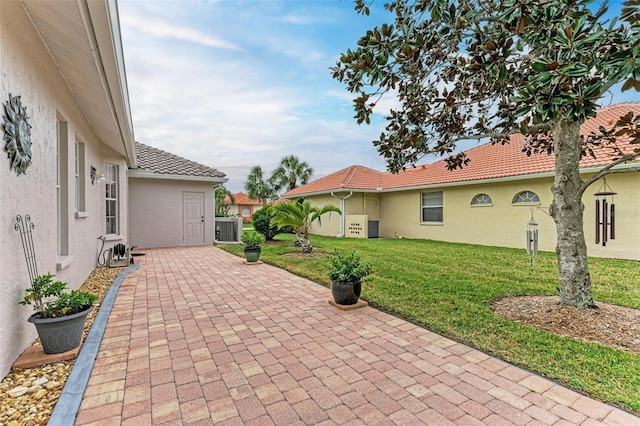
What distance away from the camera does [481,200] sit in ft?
41.5

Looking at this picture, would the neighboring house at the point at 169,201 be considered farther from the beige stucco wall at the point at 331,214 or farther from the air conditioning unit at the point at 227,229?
the beige stucco wall at the point at 331,214

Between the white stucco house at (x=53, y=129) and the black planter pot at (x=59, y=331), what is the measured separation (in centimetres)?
20

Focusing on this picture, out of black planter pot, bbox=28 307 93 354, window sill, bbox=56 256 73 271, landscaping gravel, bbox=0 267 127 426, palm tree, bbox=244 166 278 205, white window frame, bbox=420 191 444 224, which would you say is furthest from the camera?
palm tree, bbox=244 166 278 205

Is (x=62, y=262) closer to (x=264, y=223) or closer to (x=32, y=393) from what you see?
(x=32, y=393)

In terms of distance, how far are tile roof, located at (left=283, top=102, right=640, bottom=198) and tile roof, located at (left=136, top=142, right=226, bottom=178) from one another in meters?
6.79

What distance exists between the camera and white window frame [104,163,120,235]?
887 centimetres

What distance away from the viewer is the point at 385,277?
676 centimetres

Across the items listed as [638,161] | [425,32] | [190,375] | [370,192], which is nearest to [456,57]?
[425,32]

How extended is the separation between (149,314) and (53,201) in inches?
78.2

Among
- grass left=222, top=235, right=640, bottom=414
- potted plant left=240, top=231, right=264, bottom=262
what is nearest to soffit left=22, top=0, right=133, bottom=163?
potted plant left=240, top=231, right=264, bottom=262

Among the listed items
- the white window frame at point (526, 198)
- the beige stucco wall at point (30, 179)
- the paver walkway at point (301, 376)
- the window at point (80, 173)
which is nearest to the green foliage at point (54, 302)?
the beige stucco wall at point (30, 179)

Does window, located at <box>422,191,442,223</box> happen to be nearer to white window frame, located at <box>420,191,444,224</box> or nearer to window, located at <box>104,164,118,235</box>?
white window frame, located at <box>420,191,444,224</box>

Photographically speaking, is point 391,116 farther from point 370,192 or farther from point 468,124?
point 370,192

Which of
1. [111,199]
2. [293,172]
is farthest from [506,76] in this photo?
[293,172]
